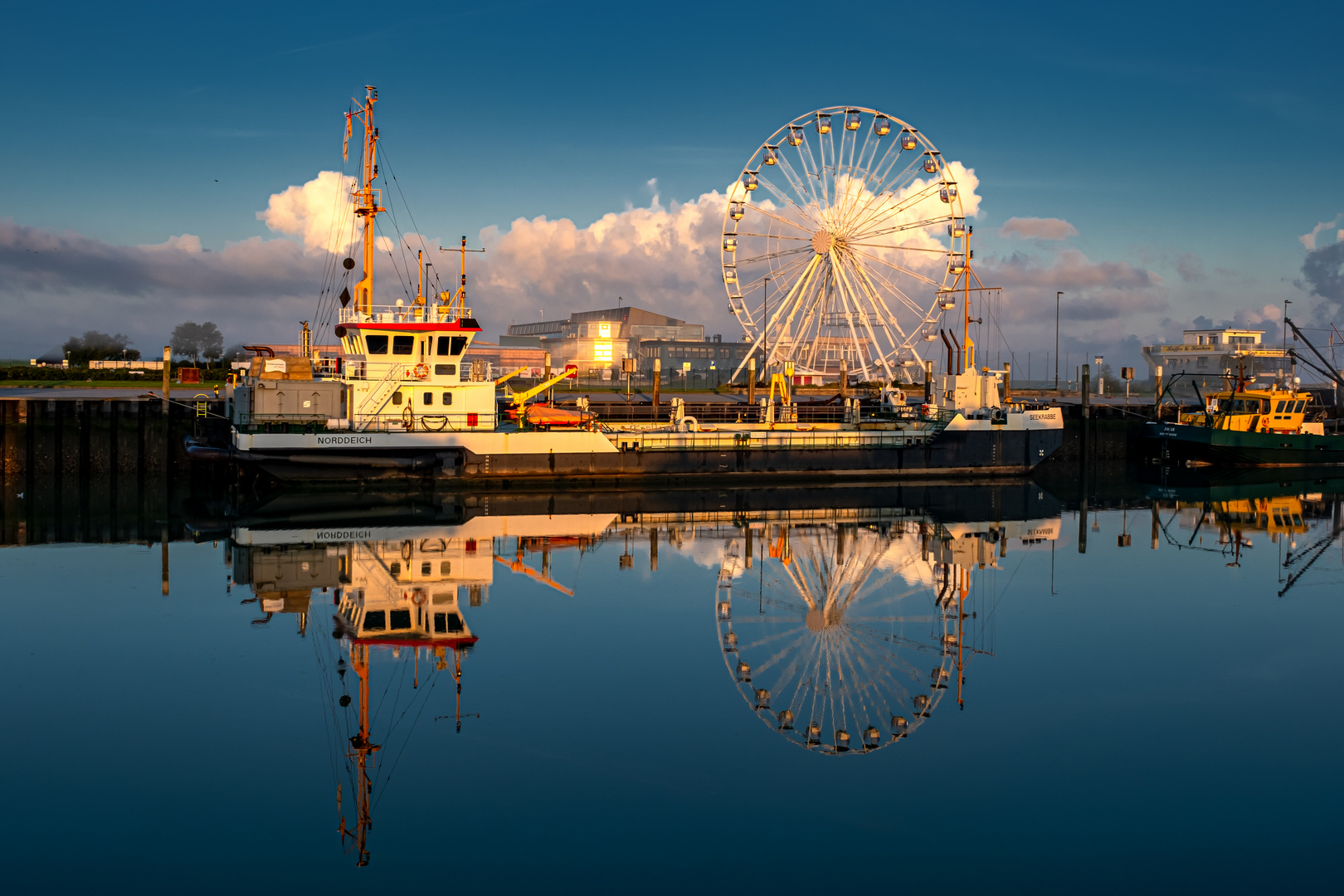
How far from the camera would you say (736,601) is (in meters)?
18.1

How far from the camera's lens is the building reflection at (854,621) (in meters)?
12.2

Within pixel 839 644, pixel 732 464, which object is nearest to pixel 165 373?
pixel 732 464

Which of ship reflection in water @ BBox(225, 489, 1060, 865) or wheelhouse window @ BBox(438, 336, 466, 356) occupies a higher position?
wheelhouse window @ BBox(438, 336, 466, 356)

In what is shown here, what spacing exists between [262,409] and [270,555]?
1170 centimetres

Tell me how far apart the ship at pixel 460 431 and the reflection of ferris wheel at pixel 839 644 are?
1261cm

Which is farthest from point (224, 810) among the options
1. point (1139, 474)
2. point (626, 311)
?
point (626, 311)

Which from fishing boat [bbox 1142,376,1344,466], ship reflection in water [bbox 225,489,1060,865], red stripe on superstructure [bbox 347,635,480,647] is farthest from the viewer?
fishing boat [bbox 1142,376,1344,466]

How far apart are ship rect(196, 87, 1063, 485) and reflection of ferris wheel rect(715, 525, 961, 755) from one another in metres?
12.6

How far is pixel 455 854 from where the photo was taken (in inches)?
326

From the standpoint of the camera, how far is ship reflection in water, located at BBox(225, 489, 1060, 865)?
11.8 m

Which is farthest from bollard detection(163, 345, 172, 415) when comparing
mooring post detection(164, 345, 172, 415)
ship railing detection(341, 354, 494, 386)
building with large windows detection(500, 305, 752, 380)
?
building with large windows detection(500, 305, 752, 380)

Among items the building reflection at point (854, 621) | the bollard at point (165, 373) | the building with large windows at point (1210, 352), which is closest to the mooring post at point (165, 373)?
the bollard at point (165, 373)

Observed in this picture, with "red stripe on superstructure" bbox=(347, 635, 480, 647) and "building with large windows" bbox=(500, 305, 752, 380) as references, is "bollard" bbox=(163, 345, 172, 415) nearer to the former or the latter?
"red stripe on superstructure" bbox=(347, 635, 480, 647)

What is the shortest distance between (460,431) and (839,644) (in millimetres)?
20388
